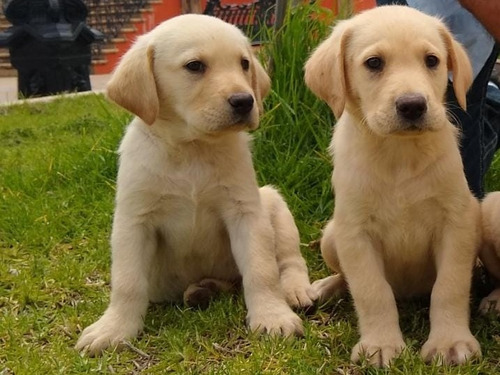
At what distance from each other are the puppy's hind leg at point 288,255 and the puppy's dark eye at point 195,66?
0.75 metres

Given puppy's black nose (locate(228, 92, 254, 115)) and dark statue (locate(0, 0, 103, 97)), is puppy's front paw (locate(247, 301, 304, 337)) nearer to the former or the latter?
puppy's black nose (locate(228, 92, 254, 115))

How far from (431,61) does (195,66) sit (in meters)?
1.05

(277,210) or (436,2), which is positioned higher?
(436,2)

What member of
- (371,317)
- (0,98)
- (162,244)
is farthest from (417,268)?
(0,98)

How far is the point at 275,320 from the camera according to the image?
10.5ft

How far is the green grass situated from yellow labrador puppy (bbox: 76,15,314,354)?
161mm

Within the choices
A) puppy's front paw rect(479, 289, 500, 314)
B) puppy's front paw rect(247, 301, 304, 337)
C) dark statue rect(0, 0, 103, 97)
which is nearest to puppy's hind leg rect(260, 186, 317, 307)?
puppy's front paw rect(247, 301, 304, 337)

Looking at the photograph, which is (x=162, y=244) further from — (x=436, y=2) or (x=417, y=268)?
(x=436, y=2)

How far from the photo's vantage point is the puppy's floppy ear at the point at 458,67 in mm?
3059

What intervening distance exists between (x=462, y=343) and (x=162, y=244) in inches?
57.5

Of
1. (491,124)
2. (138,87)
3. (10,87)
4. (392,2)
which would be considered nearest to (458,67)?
(138,87)

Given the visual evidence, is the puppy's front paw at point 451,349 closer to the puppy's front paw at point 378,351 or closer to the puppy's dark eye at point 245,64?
the puppy's front paw at point 378,351

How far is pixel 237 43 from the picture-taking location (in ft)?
11.4

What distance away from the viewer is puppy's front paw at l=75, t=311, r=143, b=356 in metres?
3.17
